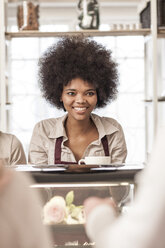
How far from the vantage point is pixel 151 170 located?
76 centimetres

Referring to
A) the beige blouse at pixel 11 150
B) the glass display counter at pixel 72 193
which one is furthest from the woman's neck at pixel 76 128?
the glass display counter at pixel 72 193

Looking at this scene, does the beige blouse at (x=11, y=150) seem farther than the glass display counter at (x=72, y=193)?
Yes

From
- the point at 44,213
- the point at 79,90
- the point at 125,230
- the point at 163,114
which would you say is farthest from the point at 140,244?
the point at 163,114

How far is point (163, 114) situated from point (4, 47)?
1.26m

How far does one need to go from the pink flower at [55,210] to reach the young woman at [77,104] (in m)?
1.44

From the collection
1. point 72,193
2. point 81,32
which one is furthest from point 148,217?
point 81,32

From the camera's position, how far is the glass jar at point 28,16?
3.65 meters

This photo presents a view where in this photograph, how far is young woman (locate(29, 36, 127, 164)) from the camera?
258cm

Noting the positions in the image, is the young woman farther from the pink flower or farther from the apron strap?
the pink flower

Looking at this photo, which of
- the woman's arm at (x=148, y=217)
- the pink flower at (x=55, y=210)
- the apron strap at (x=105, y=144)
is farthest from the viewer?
the apron strap at (x=105, y=144)

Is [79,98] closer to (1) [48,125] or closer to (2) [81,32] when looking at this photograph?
(1) [48,125]

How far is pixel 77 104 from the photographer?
261 cm

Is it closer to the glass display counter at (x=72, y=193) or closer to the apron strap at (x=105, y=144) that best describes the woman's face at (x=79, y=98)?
the apron strap at (x=105, y=144)

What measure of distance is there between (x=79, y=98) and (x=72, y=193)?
1.58m
